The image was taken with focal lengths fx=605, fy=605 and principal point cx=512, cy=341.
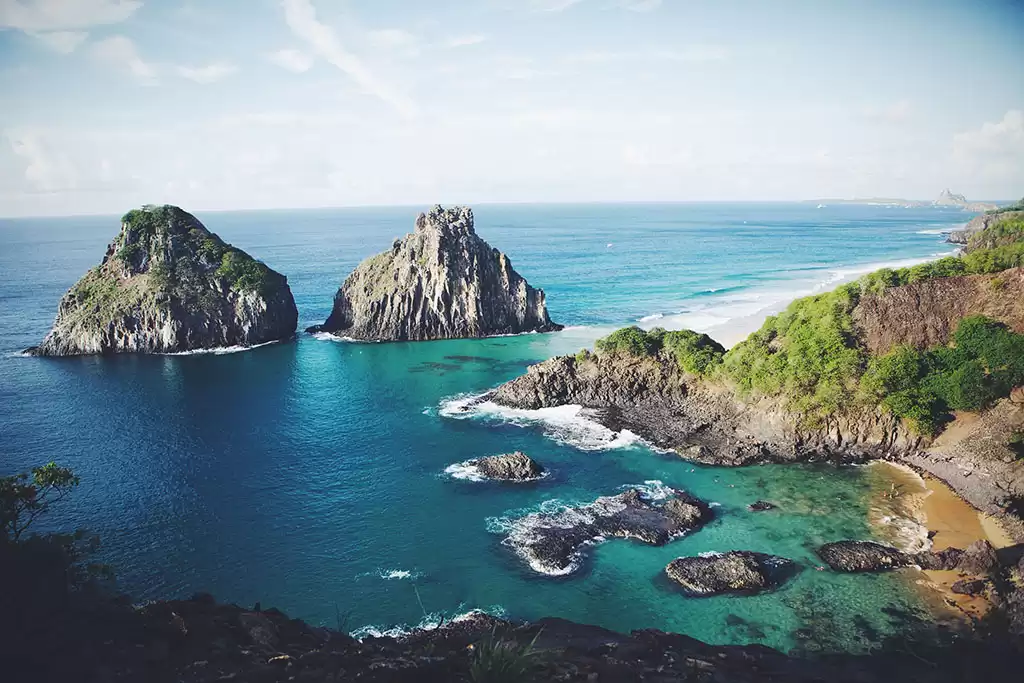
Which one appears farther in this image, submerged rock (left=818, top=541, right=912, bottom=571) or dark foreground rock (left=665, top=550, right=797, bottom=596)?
submerged rock (left=818, top=541, right=912, bottom=571)

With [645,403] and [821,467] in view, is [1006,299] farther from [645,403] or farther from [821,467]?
[645,403]

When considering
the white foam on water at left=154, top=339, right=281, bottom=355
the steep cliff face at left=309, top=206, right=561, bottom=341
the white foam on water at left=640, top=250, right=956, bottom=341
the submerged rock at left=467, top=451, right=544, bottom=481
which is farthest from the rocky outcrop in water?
the white foam on water at left=154, top=339, right=281, bottom=355

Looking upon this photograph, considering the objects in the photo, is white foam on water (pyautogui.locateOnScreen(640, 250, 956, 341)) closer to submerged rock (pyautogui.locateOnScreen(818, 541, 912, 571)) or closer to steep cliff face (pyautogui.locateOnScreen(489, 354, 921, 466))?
steep cliff face (pyautogui.locateOnScreen(489, 354, 921, 466))

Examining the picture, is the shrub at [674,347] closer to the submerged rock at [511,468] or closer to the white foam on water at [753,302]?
the submerged rock at [511,468]

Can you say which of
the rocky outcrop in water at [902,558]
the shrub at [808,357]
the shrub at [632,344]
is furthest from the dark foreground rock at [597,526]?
the shrub at [632,344]

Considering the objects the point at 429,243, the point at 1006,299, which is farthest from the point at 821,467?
the point at 429,243

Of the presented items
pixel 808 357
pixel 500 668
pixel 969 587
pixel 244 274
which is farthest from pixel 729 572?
pixel 244 274

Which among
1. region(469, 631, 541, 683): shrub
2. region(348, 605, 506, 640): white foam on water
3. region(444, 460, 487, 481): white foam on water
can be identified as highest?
region(469, 631, 541, 683): shrub
